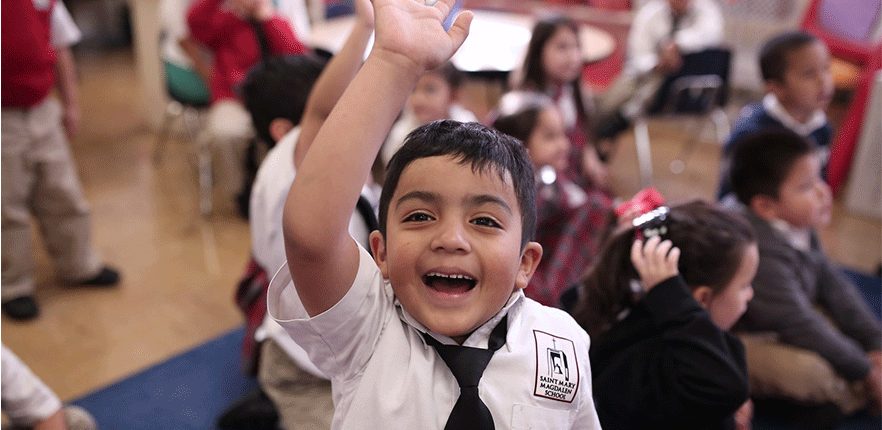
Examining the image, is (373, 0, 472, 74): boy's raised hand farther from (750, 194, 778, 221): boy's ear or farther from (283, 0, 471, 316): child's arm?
(750, 194, 778, 221): boy's ear

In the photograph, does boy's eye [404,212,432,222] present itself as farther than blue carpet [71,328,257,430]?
No

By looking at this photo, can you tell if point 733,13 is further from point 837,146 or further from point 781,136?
point 781,136

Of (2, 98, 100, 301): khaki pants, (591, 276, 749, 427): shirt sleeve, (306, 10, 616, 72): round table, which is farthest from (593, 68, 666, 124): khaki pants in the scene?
(591, 276, 749, 427): shirt sleeve

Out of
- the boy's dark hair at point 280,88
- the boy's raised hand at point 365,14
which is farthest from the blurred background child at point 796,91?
the boy's raised hand at point 365,14

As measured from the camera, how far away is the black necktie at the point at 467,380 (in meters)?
0.84

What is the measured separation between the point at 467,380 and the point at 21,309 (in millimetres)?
2360

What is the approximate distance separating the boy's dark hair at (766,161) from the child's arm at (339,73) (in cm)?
132

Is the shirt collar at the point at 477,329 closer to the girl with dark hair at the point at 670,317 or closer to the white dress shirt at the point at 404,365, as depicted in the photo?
the white dress shirt at the point at 404,365

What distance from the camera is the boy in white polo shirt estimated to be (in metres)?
0.74

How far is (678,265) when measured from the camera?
55.9 inches

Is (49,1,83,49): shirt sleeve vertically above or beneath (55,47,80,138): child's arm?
above

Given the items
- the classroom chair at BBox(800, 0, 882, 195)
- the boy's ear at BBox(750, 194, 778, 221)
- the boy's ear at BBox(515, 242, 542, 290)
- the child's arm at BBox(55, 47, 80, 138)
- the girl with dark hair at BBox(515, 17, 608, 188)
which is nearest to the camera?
the boy's ear at BBox(515, 242, 542, 290)

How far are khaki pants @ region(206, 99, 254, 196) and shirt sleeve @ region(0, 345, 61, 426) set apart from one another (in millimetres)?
2109

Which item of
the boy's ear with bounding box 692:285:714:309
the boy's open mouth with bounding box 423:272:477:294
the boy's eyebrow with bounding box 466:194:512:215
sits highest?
the boy's eyebrow with bounding box 466:194:512:215
